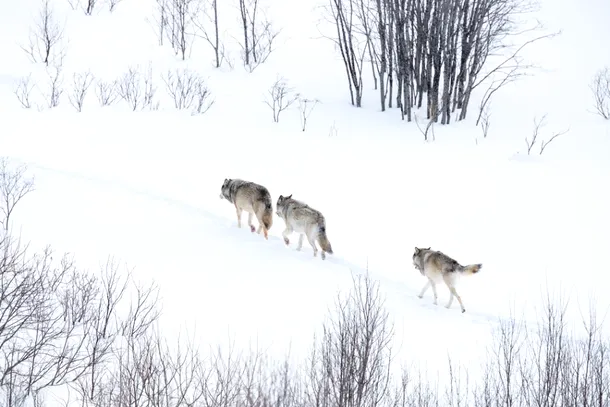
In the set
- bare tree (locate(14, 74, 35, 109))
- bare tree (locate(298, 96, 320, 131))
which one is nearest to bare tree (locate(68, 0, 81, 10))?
bare tree (locate(14, 74, 35, 109))

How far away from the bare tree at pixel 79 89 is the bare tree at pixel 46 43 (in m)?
2.47

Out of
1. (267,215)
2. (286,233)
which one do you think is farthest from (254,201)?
(286,233)

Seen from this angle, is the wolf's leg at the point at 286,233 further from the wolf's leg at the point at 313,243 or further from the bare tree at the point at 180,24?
the bare tree at the point at 180,24

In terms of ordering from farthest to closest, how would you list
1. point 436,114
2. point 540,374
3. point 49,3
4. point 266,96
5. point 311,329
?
point 49,3 < point 266,96 < point 436,114 < point 311,329 < point 540,374

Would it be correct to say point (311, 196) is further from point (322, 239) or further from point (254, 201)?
point (322, 239)

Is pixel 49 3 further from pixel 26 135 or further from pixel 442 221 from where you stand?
pixel 442 221

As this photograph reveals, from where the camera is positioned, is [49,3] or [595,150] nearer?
[595,150]

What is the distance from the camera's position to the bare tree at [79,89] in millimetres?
24109

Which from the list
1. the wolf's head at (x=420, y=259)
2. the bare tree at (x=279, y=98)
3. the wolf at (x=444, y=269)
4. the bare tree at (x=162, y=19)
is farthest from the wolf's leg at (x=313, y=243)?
the bare tree at (x=162, y=19)

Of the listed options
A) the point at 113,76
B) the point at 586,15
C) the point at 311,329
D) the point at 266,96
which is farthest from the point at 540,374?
the point at 586,15

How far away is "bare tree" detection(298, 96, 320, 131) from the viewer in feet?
80.1

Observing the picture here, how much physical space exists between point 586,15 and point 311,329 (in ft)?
153

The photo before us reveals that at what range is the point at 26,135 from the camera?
2005cm

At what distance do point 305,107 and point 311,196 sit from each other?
8.32 meters
